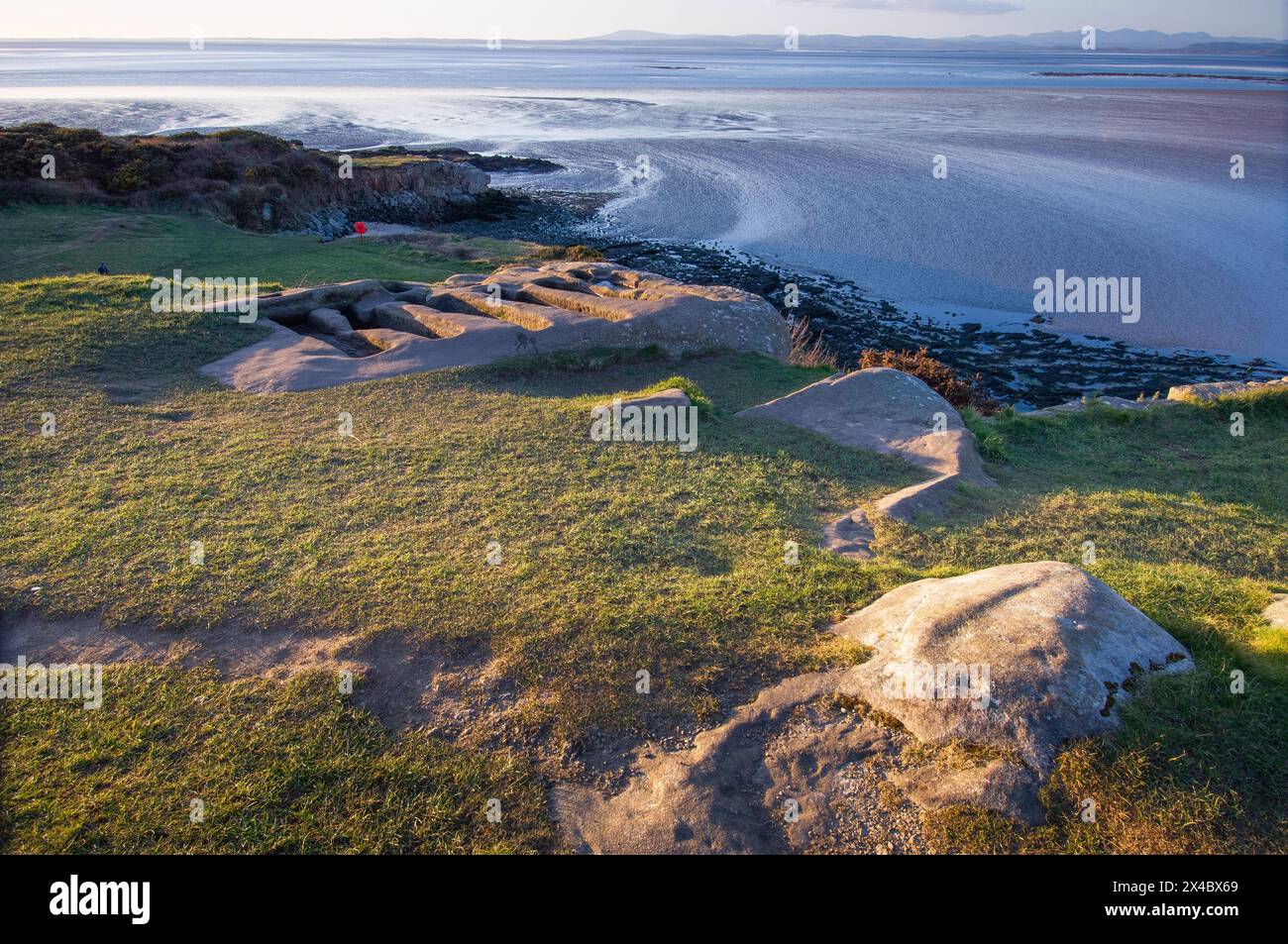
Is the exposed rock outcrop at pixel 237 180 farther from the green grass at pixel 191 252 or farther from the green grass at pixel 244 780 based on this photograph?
the green grass at pixel 244 780

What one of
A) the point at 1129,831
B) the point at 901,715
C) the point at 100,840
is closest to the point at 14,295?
the point at 100,840

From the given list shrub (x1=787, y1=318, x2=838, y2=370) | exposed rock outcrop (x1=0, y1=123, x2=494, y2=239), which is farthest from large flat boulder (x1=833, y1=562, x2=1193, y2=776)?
exposed rock outcrop (x1=0, y1=123, x2=494, y2=239)

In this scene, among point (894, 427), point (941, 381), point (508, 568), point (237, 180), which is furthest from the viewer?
point (237, 180)

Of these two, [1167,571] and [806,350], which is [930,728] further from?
[806,350]

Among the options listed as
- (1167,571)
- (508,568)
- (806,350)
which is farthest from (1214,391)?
(508,568)

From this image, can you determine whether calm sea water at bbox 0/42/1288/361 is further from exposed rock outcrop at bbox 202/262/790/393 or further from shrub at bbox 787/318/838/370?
exposed rock outcrop at bbox 202/262/790/393

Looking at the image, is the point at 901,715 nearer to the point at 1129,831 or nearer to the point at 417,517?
the point at 1129,831
